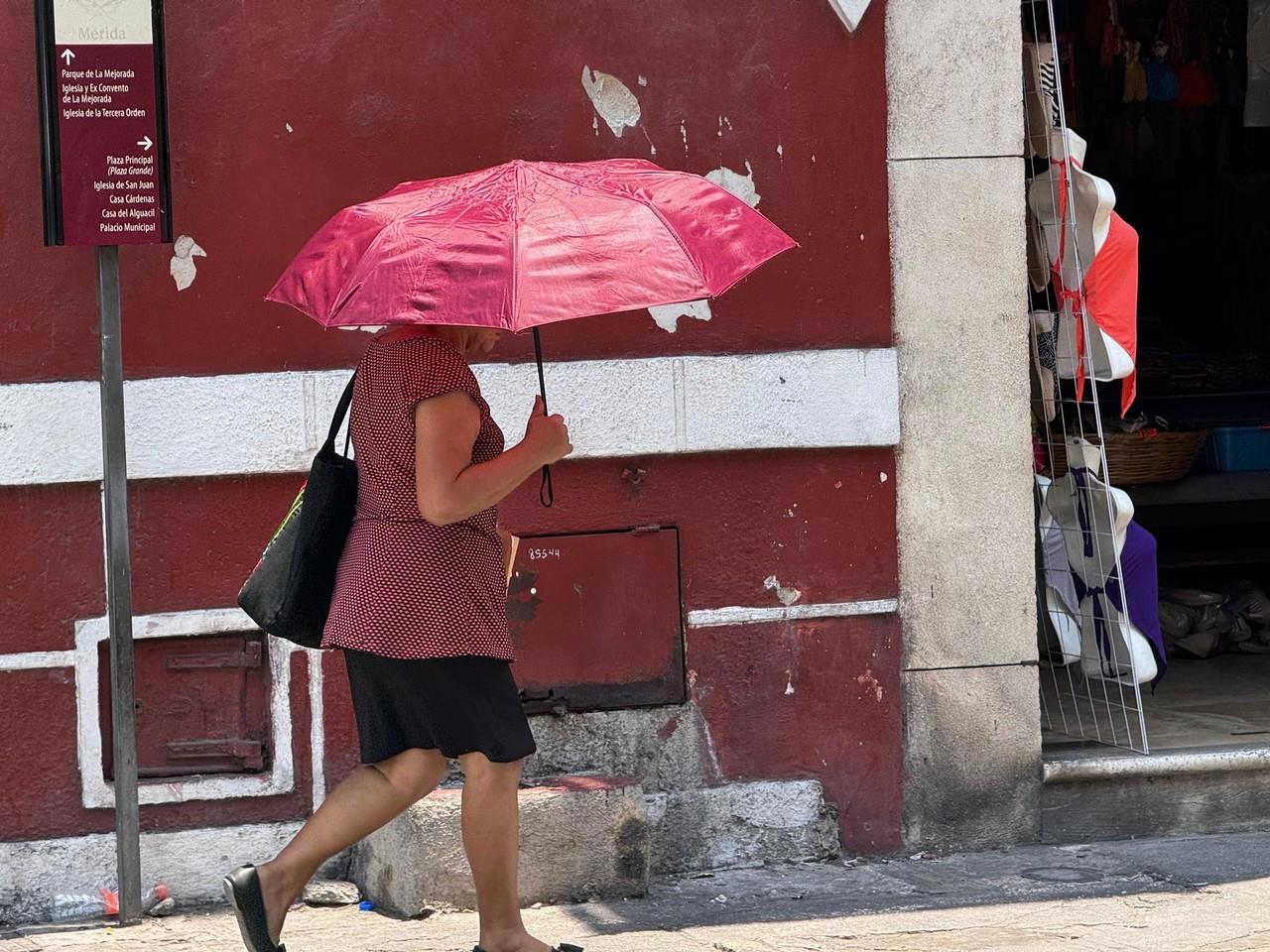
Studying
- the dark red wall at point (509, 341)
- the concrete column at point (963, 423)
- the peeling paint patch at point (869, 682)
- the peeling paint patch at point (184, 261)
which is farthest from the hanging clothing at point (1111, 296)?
the peeling paint patch at point (184, 261)

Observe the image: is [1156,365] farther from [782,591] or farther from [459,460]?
[459,460]

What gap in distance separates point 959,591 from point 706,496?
0.86 meters

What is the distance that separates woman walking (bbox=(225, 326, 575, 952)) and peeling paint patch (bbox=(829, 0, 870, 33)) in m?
1.90

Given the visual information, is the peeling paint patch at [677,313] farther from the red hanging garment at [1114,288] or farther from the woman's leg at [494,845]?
the woman's leg at [494,845]

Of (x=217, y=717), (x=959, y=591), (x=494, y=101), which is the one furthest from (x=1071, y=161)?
(x=217, y=717)

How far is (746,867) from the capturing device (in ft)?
18.0

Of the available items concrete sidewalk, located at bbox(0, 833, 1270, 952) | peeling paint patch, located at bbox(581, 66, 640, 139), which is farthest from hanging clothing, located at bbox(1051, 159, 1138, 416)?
concrete sidewalk, located at bbox(0, 833, 1270, 952)

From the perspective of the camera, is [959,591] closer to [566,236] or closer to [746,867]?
[746,867]

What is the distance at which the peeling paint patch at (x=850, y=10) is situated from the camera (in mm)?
5363

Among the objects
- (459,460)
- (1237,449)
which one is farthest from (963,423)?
(1237,449)

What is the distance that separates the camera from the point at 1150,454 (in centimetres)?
794

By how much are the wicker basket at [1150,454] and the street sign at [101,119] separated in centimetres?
461

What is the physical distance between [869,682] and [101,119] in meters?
2.78

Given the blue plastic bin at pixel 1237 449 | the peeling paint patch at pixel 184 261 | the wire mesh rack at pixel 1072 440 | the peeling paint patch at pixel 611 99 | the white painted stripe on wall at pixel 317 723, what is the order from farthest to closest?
the blue plastic bin at pixel 1237 449 → the wire mesh rack at pixel 1072 440 → the peeling paint patch at pixel 611 99 → the white painted stripe on wall at pixel 317 723 → the peeling paint patch at pixel 184 261
